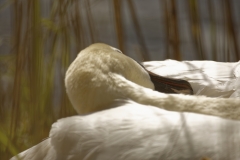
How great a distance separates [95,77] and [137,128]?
23 cm

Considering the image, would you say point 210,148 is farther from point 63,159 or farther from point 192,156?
point 63,159

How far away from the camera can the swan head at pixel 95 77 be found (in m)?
0.96

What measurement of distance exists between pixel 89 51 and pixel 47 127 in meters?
0.19

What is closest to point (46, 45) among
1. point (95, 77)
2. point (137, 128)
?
point (95, 77)

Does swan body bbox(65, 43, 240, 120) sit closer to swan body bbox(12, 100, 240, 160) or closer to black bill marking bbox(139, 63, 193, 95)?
swan body bbox(12, 100, 240, 160)

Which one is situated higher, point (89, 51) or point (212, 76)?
point (89, 51)

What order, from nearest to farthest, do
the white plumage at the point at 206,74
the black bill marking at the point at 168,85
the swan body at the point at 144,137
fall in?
the swan body at the point at 144,137
the black bill marking at the point at 168,85
the white plumage at the point at 206,74

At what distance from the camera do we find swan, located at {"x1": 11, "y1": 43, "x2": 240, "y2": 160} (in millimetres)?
751

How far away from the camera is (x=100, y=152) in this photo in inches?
30.4

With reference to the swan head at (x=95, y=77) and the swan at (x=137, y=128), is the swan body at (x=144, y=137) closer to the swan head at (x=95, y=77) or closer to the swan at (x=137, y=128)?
the swan at (x=137, y=128)

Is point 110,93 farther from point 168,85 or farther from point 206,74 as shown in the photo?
point 206,74

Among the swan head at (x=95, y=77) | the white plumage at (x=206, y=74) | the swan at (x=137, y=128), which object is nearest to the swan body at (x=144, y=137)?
the swan at (x=137, y=128)

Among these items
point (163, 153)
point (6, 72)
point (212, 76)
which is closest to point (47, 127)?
point (6, 72)

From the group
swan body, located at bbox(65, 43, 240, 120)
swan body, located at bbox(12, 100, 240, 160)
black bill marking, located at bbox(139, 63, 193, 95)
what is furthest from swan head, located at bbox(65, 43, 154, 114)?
black bill marking, located at bbox(139, 63, 193, 95)
